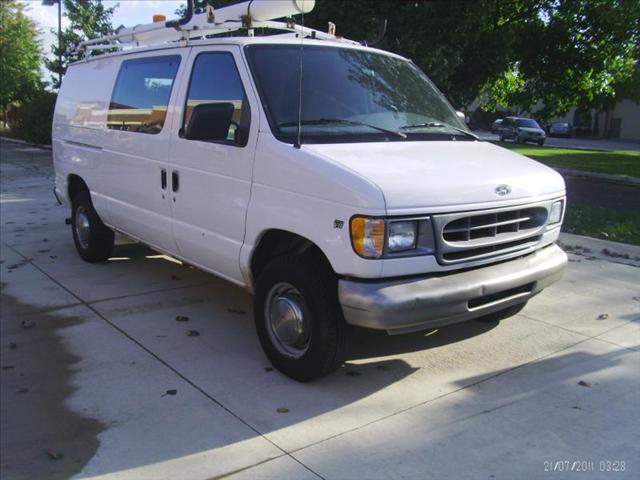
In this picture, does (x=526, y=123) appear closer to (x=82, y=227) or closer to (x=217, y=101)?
(x=82, y=227)

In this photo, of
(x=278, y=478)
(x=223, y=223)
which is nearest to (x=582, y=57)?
(x=223, y=223)

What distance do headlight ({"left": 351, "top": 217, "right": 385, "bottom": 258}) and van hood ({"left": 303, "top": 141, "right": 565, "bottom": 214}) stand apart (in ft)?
0.38

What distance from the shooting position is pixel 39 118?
2483cm

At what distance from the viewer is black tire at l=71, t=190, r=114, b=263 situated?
22.4 ft

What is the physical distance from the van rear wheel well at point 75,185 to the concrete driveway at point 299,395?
1.52 metres

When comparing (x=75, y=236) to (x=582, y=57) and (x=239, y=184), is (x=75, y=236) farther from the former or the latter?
(x=582, y=57)

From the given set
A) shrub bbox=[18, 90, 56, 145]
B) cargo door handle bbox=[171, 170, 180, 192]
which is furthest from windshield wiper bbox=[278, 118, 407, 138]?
shrub bbox=[18, 90, 56, 145]

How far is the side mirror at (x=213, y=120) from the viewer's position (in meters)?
4.21

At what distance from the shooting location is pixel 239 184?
4297 millimetres

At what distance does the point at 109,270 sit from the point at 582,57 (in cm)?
1599

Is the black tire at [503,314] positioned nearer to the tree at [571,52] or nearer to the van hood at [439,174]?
the van hood at [439,174]

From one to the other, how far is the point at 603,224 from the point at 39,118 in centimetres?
2240

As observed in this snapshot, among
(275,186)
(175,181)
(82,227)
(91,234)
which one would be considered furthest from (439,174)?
(82,227)

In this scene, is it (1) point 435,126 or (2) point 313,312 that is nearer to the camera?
(2) point 313,312
